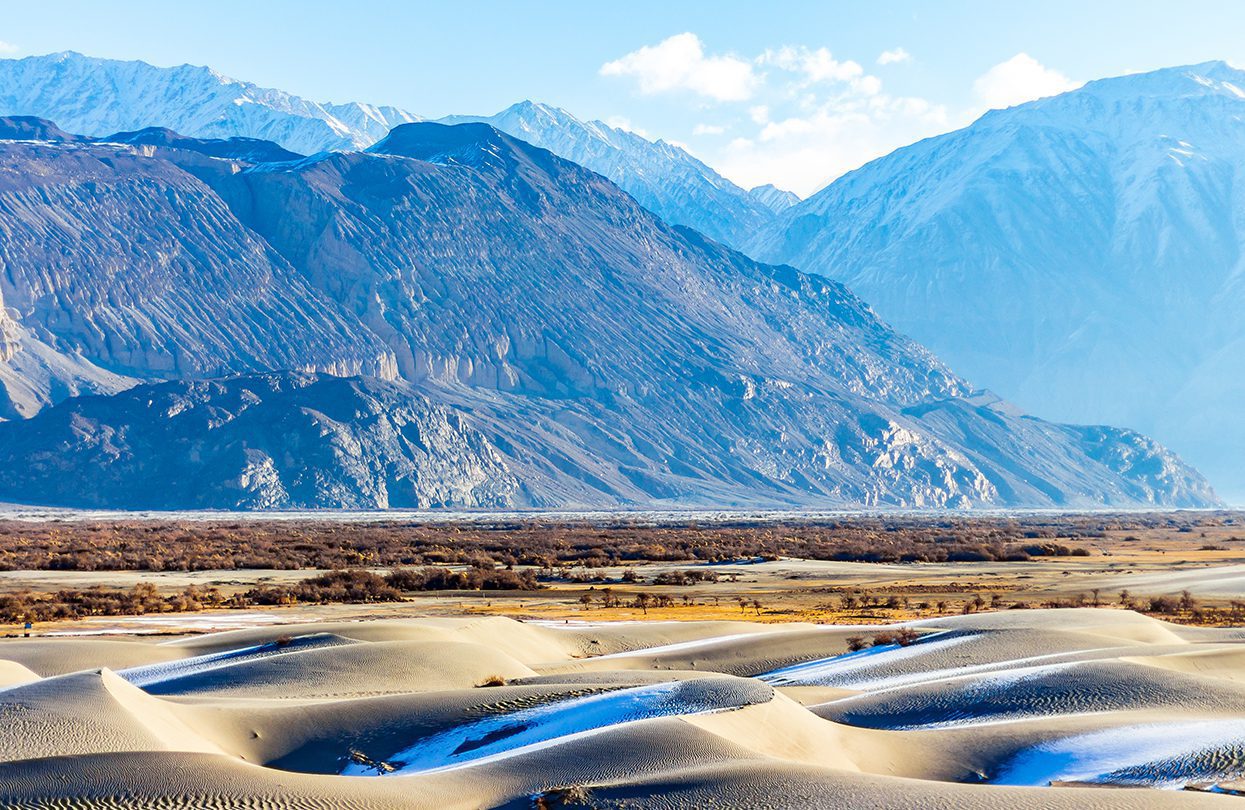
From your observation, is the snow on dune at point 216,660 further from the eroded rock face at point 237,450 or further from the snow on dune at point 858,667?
the eroded rock face at point 237,450

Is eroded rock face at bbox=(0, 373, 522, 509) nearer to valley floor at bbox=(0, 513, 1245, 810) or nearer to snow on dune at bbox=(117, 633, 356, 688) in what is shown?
valley floor at bbox=(0, 513, 1245, 810)

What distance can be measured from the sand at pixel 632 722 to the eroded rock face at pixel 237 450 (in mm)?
131852

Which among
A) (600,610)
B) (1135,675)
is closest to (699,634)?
(600,610)

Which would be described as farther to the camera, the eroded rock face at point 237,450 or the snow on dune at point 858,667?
the eroded rock face at point 237,450

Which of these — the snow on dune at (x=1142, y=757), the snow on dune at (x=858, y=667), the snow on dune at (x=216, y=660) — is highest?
the snow on dune at (x=216, y=660)

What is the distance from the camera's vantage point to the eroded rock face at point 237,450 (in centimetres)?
15738

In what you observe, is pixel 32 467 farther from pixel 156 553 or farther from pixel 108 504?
pixel 156 553

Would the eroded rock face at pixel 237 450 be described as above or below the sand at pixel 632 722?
above

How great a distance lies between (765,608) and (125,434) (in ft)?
424

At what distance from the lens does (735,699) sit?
18.9 metres

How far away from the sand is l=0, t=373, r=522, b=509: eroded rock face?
131852 mm

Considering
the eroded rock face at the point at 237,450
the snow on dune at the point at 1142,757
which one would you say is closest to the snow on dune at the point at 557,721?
the snow on dune at the point at 1142,757

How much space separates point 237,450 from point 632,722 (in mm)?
146878

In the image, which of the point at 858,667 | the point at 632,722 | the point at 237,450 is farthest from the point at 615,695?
the point at 237,450
